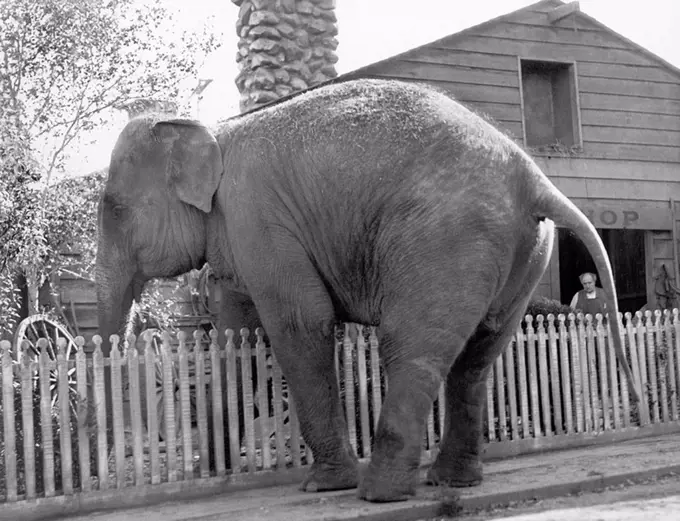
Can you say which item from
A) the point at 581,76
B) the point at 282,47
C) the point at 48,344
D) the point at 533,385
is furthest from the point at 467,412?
the point at 282,47

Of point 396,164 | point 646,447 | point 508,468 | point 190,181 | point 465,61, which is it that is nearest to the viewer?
point 396,164

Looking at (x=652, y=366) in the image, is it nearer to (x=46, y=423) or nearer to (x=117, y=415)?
(x=117, y=415)

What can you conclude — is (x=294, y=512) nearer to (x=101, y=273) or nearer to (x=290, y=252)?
(x=290, y=252)

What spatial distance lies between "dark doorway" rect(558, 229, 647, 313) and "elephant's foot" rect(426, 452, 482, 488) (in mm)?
12358

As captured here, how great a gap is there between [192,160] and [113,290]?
44.9 inches

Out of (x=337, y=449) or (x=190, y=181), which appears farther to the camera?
(x=190, y=181)

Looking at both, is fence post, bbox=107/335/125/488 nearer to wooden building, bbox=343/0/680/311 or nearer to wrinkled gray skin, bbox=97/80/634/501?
wrinkled gray skin, bbox=97/80/634/501

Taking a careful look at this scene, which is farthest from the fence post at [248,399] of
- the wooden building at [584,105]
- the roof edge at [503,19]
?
the wooden building at [584,105]

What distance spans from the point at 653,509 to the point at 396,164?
2.63 m

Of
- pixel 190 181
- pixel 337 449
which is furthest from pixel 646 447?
pixel 190 181

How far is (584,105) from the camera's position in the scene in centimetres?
1537

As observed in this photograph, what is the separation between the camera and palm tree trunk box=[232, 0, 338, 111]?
53.2ft

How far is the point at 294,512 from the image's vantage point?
618 centimetres

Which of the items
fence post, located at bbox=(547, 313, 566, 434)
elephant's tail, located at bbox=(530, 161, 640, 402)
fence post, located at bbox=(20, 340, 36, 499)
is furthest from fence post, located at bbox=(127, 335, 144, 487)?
fence post, located at bbox=(547, 313, 566, 434)
